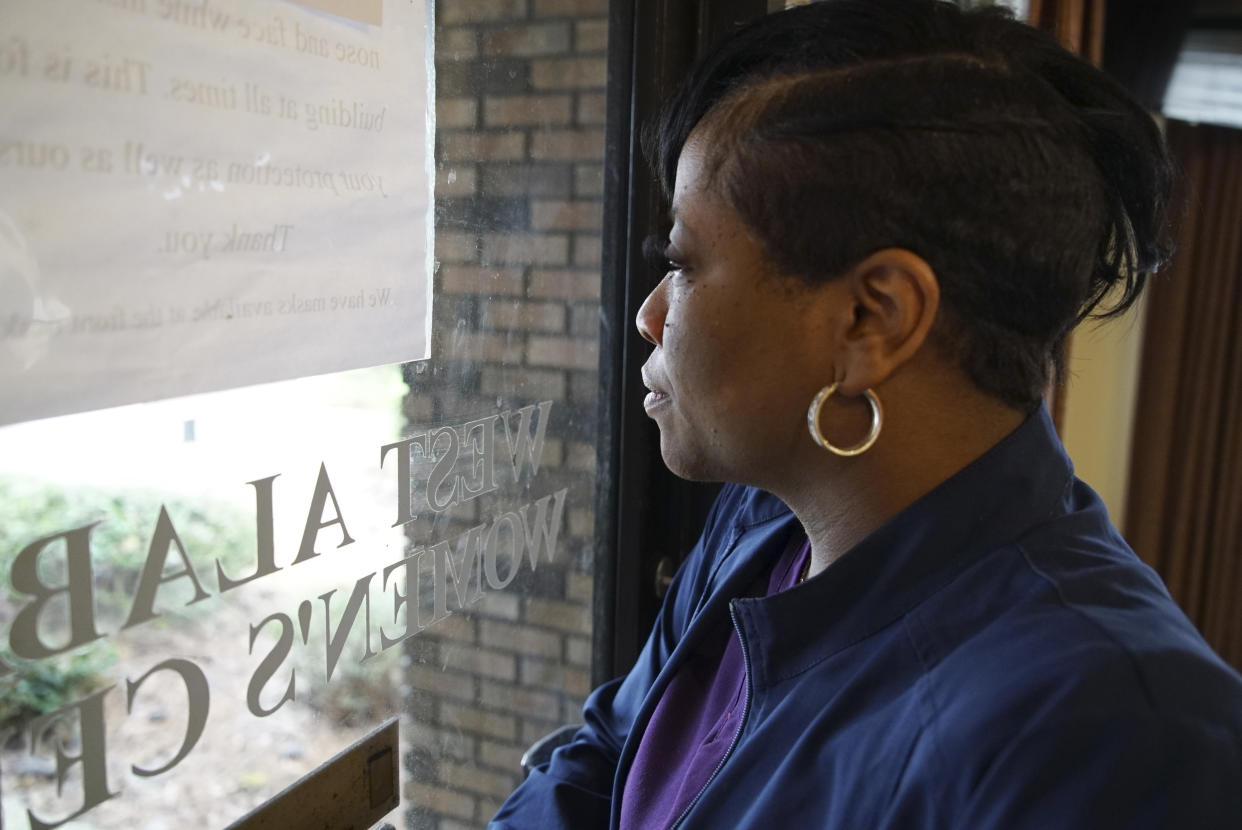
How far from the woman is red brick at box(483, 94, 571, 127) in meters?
0.35

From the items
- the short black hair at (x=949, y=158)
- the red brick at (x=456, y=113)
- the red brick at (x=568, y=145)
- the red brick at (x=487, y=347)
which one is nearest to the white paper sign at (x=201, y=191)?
the red brick at (x=456, y=113)

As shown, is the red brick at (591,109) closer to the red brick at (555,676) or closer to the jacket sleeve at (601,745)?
the jacket sleeve at (601,745)

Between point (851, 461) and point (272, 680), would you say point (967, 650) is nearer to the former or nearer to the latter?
point (851, 461)

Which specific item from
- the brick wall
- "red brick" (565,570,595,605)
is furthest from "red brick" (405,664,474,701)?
"red brick" (565,570,595,605)

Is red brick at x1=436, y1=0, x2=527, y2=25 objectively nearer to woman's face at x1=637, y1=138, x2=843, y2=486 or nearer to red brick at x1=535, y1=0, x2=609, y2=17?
red brick at x1=535, y1=0, x2=609, y2=17

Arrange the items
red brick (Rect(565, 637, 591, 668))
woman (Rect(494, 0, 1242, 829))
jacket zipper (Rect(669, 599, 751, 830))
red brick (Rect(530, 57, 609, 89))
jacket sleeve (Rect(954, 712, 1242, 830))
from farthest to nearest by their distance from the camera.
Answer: red brick (Rect(565, 637, 591, 668)), red brick (Rect(530, 57, 609, 89)), jacket zipper (Rect(669, 599, 751, 830)), woman (Rect(494, 0, 1242, 829)), jacket sleeve (Rect(954, 712, 1242, 830))

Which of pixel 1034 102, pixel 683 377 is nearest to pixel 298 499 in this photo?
pixel 683 377

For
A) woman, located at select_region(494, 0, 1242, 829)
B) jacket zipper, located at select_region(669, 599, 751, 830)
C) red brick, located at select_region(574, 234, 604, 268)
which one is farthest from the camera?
red brick, located at select_region(574, 234, 604, 268)

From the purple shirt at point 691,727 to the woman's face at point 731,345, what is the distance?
0.21 m

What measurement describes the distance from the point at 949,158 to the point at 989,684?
1.42 feet

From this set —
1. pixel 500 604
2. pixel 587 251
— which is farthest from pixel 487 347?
pixel 500 604

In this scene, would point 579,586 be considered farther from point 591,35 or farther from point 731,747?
point 591,35

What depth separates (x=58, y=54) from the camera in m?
0.73

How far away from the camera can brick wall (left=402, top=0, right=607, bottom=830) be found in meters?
1.21
